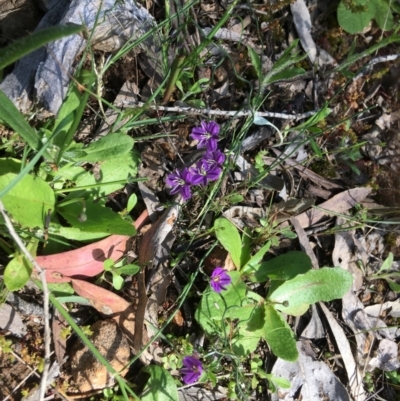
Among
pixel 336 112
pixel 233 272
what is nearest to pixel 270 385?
pixel 233 272

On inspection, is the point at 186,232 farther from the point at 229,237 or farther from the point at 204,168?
the point at 204,168

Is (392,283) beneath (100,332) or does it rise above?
beneath

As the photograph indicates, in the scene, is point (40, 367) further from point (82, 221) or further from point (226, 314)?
point (226, 314)

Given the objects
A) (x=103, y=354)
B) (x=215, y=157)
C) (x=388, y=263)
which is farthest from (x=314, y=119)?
(x=103, y=354)

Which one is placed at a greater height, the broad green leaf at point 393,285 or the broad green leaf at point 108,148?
the broad green leaf at point 108,148

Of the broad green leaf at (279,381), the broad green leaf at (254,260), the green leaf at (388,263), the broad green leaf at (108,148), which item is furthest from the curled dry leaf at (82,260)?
the green leaf at (388,263)

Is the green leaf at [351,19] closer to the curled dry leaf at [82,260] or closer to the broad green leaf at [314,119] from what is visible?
the broad green leaf at [314,119]

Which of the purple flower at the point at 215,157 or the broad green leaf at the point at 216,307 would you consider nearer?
the purple flower at the point at 215,157
